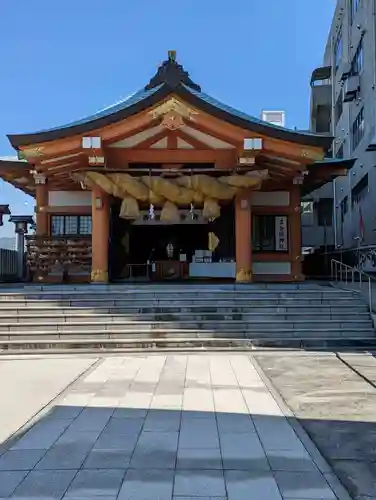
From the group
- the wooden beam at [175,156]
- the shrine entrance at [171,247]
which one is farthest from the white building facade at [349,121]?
the shrine entrance at [171,247]

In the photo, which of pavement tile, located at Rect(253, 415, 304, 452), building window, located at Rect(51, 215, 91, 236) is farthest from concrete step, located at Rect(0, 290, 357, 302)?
pavement tile, located at Rect(253, 415, 304, 452)

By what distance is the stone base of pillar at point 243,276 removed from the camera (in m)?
13.2

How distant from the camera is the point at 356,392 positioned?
5.96 meters

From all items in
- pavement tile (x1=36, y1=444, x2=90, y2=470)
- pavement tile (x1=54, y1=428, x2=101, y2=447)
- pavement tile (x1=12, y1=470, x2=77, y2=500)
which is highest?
pavement tile (x1=12, y1=470, x2=77, y2=500)

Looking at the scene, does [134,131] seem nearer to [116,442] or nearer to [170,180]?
[170,180]

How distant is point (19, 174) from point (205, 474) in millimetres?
14065

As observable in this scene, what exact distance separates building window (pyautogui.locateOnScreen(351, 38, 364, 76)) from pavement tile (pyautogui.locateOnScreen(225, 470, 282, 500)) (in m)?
20.2

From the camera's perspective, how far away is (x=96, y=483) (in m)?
3.47

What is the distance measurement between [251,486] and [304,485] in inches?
14.9

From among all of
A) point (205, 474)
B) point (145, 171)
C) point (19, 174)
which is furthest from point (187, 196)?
point (205, 474)

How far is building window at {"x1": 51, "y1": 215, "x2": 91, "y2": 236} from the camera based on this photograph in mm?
15734

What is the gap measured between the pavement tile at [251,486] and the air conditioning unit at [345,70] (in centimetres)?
2192

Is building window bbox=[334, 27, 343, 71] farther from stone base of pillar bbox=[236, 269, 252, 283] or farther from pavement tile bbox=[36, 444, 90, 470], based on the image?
pavement tile bbox=[36, 444, 90, 470]

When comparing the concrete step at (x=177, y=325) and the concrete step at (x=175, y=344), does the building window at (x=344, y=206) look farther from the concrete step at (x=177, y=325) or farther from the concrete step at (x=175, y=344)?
the concrete step at (x=175, y=344)
